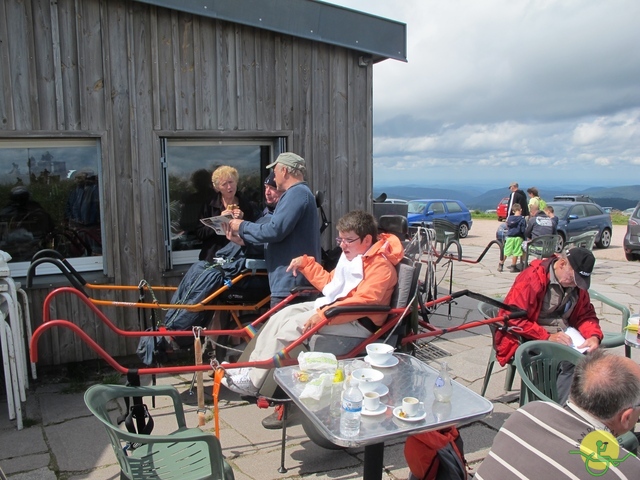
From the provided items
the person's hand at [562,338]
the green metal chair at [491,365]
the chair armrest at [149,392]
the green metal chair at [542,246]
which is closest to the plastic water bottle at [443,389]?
the chair armrest at [149,392]

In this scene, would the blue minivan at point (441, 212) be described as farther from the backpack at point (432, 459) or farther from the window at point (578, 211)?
the backpack at point (432, 459)

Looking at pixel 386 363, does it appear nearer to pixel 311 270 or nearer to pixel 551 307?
pixel 311 270

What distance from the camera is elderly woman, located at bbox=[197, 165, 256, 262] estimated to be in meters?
4.66

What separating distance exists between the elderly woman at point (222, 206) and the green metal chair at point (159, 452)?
2264mm

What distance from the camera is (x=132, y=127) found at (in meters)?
4.78

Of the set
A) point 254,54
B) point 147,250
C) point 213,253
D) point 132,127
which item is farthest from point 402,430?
point 254,54

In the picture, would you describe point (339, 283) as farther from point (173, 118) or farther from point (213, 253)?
point (173, 118)

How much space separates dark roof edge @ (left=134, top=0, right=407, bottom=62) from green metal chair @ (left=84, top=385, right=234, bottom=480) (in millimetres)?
3560

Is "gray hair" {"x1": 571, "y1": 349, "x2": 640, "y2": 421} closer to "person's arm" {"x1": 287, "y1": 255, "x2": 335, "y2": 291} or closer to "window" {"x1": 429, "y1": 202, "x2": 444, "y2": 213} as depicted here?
"person's arm" {"x1": 287, "y1": 255, "x2": 335, "y2": 291}

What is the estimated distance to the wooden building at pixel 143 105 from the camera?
4.46 meters

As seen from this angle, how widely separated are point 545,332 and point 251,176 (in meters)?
3.37

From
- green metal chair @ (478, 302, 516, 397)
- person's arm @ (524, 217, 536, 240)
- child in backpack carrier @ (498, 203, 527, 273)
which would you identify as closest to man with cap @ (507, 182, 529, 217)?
child in backpack carrier @ (498, 203, 527, 273)

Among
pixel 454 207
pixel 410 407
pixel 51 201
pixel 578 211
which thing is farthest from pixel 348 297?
pixel 454 207

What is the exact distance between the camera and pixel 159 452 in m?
2.48
